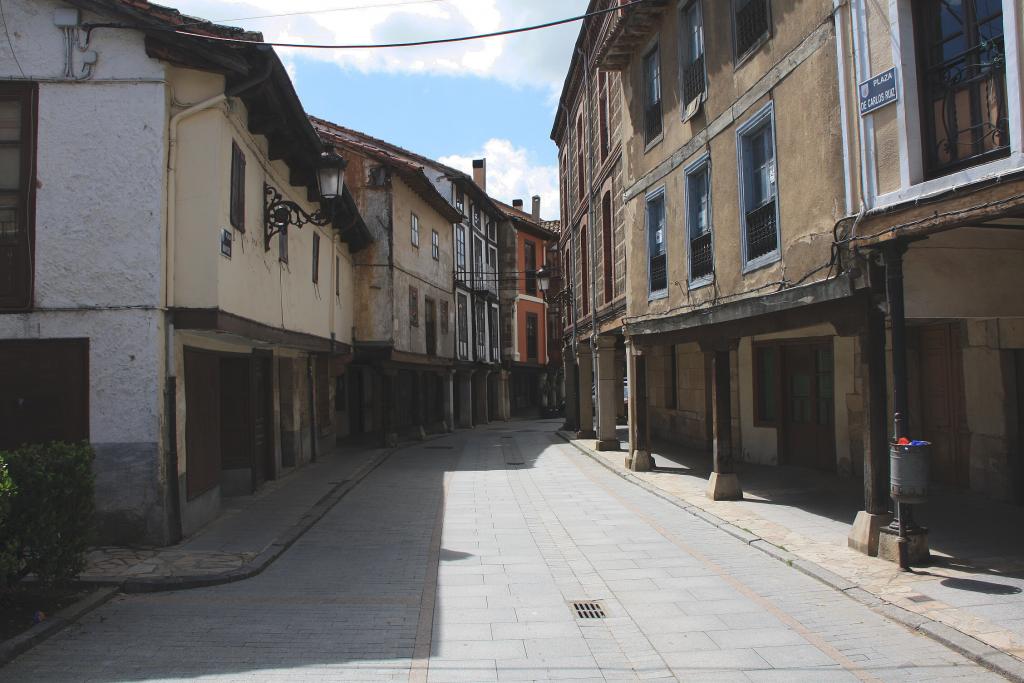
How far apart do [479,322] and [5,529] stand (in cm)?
2768

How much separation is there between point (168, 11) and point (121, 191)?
80.9 inches

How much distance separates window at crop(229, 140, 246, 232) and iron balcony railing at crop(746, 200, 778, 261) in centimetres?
643

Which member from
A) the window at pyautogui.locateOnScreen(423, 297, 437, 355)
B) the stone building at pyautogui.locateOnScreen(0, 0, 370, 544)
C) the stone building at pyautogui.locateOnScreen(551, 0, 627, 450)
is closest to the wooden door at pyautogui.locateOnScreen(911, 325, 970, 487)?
the stone building at pyautogui.locateOnScreen(551, 0, 627, 450)

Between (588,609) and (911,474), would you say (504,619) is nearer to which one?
(588,609)

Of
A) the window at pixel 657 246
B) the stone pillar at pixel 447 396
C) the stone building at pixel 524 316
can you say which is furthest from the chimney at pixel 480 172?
the window at pixel 657 246

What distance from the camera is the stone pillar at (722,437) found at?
442 inches

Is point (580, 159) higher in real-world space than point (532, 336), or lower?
higher

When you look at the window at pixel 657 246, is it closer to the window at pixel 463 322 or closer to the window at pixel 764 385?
the window at pixel 764 385

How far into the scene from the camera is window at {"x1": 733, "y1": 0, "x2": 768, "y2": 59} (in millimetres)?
9516

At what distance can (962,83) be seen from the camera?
6.54 metres

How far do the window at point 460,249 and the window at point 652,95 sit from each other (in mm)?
16532

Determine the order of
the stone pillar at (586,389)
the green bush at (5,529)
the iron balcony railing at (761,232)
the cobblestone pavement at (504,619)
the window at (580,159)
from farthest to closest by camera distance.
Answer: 1. the window at (580,159)
2. the stone pillar at (586,389)
3. the iron balcony railing at (761,232)
4. the green bush at (5,529)
5. the cobblestone pavement at (504,619)

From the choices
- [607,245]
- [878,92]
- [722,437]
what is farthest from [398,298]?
[878,92]

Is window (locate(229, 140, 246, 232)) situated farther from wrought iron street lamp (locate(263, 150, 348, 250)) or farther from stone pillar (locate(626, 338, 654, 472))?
stone pillar (locate(626, 338, 654, 472))
